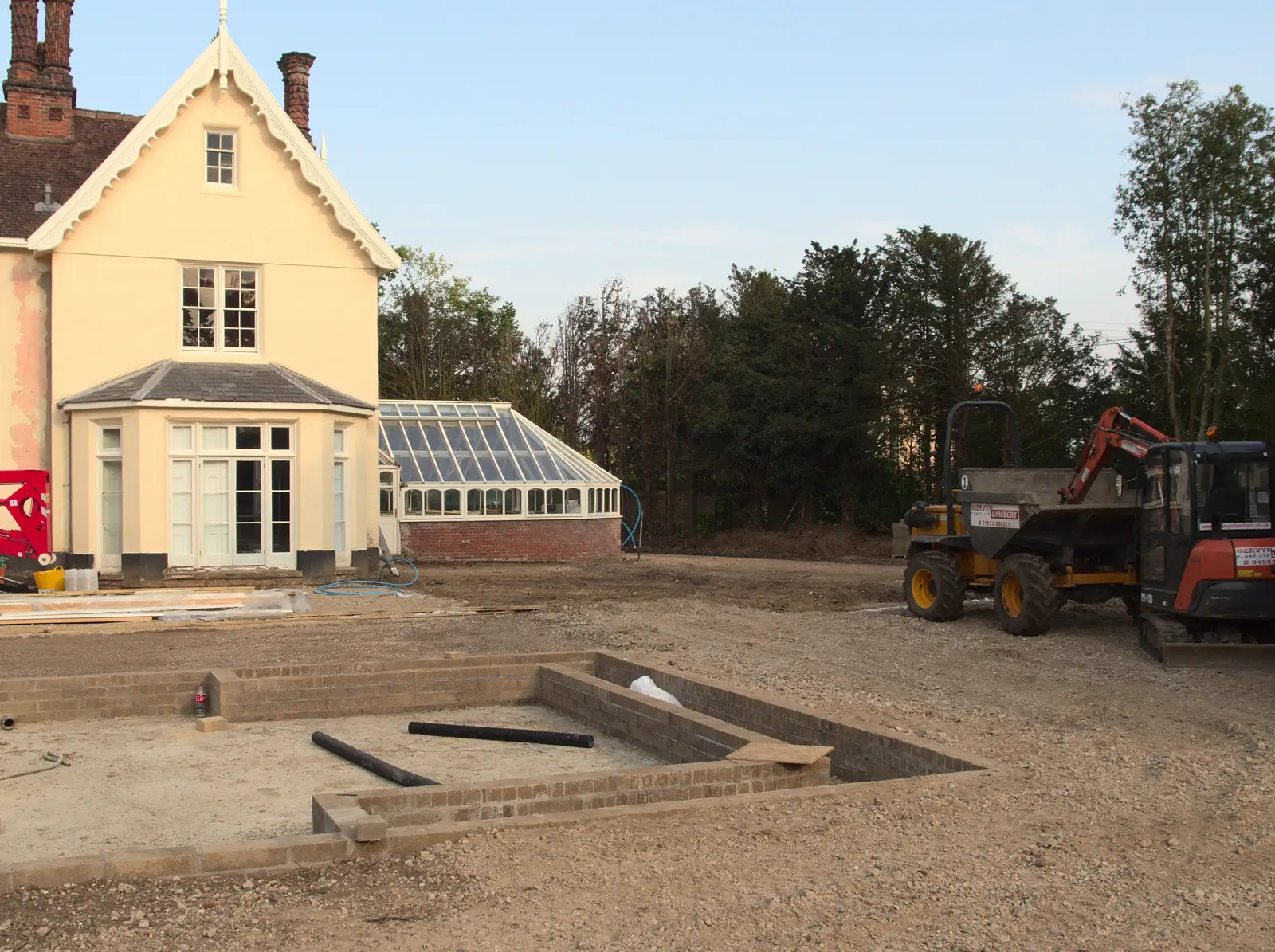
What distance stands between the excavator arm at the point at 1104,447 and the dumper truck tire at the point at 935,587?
1818mm

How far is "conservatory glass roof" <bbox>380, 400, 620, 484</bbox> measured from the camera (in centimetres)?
3098

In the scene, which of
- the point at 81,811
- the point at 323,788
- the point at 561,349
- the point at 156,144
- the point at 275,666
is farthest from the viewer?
the point at 561,349

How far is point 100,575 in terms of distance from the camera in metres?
22.2

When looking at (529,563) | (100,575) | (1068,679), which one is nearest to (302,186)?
(100,575)

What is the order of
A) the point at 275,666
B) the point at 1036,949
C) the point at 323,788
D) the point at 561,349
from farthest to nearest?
the point at 561,349
the point at 275,666
the point at 323,788
the point at 1036,949

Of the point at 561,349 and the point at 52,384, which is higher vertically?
the point at 561,349

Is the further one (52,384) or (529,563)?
(529,563)

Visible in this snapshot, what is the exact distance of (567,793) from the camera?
276 inches

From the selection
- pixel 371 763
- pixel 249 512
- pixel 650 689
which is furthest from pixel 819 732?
pixel 249 512

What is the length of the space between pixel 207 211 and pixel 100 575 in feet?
22.9

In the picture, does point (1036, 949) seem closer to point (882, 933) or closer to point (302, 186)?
point (882, 933)

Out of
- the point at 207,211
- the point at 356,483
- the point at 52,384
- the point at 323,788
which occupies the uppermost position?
the point at 207,211

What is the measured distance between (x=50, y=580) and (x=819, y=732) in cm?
1606

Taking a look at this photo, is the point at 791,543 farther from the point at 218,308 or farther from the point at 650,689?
the point at 650,689
